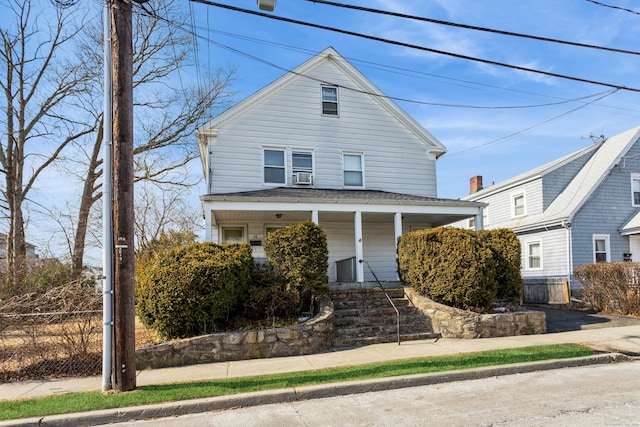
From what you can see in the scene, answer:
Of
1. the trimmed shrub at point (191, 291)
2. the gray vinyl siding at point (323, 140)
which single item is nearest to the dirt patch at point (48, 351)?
the trimmed shrub at point (191, 291)

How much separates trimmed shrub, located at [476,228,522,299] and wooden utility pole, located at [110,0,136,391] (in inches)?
343

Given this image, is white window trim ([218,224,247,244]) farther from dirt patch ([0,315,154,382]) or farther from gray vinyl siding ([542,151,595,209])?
gray vinyl siding ([542,151,595,209])

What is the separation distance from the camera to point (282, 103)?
15.7 meters

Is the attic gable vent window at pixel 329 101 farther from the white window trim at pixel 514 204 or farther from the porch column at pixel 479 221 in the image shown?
the white window trim at pixel 514 204

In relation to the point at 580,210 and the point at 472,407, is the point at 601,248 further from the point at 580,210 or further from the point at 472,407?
the point at 472,407

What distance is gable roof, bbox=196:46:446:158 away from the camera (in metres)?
15.5

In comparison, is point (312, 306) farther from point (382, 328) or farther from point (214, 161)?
point (214, 161)

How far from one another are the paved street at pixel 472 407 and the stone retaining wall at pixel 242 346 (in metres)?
2.67

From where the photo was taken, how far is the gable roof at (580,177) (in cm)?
1855

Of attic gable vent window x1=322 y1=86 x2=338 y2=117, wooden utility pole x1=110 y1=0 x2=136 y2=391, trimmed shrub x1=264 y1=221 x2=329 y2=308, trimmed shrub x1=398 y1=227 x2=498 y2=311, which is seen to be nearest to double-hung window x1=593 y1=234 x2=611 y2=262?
trimmed shrub x1=398 y1=227 x2=498 y2=311

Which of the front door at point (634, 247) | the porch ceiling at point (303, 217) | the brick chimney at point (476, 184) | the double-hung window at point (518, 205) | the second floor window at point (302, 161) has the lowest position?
the front door at point (634, 247)

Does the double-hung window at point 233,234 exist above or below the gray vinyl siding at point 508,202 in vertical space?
below

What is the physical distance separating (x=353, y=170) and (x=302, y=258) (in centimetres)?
714

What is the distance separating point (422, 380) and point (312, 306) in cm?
382
